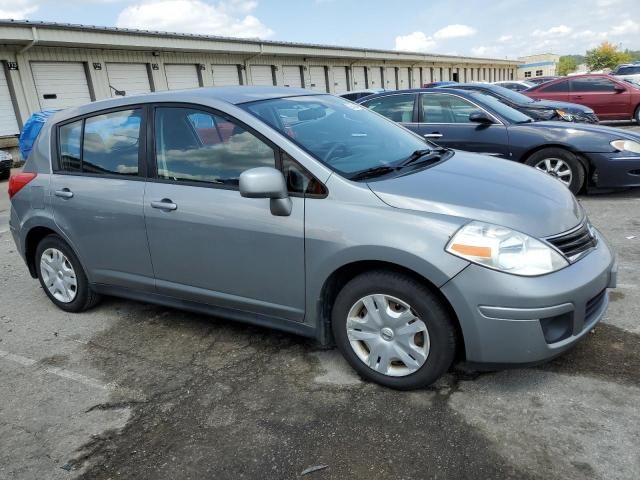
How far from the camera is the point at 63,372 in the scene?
347 centimetres

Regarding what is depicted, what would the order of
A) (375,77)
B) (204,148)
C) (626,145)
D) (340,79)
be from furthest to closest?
(375,77) → (340,79) → (626,145) → (204,148)

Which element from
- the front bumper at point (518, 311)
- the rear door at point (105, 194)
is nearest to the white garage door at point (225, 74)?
the rear door at point (105, 194)

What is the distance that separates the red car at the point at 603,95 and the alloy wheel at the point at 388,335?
13.8 m

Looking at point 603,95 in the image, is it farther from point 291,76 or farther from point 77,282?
point 291,76

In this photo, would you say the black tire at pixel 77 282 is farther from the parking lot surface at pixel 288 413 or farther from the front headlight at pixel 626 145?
the front headlight at pixel 626 145

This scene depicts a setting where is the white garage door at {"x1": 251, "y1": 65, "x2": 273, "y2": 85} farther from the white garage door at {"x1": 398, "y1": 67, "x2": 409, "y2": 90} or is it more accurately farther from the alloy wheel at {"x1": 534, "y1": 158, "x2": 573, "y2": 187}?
the alloy wheel at {"x1": 534, "y1": 158, "x2": 573, "y2": 187}

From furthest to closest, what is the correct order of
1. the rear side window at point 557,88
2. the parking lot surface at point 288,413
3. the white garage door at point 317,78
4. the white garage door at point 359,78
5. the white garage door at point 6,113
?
the white garage door at point 359,78 → the white garage door at point 317,78 → the white garage door at point 6,113 → the rear side window at point 557,88 → the parking lot surface at point 288,413

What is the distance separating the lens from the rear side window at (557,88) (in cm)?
1498

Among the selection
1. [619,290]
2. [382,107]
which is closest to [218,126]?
[619,290]

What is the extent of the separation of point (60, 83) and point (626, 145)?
17.9 metres

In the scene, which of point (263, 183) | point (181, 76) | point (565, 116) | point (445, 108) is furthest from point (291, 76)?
point (263, 183)

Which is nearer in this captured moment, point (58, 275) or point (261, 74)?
point (58, 275)

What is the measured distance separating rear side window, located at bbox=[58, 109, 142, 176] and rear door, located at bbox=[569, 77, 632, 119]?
46.3 ft

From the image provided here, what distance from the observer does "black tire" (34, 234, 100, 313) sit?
4.21 metres
